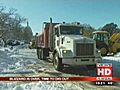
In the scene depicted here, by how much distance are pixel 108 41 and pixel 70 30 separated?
10.7 m

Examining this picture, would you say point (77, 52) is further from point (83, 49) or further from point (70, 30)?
point (70, 30)

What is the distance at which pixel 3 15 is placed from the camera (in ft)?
81.4

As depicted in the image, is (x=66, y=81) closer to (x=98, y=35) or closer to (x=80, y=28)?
(x=80, y=28)

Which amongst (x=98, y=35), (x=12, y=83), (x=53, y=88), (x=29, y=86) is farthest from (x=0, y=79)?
(x=98, y=35)

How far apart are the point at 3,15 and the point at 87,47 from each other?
53.8 ft

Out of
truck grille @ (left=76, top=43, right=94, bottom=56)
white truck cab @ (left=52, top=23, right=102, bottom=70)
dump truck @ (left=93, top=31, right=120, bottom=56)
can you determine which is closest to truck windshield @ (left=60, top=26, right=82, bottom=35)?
white truck cab @ (left=52, top=23, right=102, bottom=70)

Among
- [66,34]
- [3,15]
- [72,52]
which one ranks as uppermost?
[3,15]

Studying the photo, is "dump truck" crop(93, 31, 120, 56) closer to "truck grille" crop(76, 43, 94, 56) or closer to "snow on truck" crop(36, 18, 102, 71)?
"snow on truck" crop(36, 18, 102, 71)

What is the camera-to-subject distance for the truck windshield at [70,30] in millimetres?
11722

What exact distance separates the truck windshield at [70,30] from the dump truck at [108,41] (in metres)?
6.37

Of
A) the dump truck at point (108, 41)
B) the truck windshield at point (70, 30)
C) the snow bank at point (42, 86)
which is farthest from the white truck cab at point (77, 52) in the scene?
the dump truck at point (108, 41)

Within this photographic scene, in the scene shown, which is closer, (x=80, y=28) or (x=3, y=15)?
(x=80, y=28)

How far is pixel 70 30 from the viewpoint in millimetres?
11820

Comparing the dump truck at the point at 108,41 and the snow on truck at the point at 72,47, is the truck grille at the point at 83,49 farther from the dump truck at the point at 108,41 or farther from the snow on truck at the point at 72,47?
the dump truck at the point at 108,41
